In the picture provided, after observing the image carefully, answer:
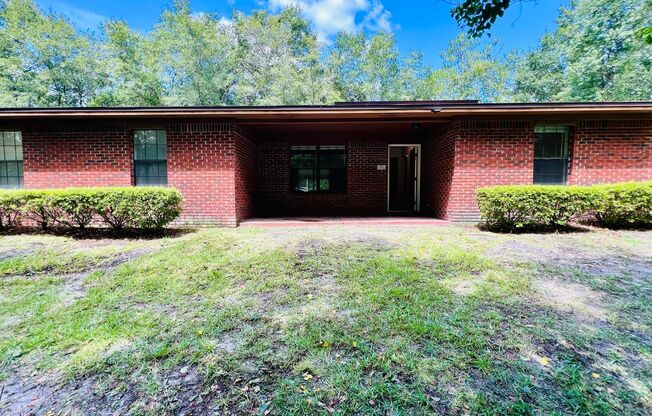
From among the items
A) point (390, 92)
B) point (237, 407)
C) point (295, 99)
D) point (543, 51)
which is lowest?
Result: point (237, 407)

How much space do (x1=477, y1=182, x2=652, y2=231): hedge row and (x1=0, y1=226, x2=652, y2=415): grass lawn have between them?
5.92 ft

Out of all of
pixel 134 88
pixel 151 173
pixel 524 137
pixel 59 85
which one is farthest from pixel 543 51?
pixel 59 85

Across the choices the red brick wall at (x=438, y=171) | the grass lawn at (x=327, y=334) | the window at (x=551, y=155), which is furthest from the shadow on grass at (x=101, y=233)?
the window at (x=551, y=155)

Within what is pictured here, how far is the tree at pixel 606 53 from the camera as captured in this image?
15.7 meters

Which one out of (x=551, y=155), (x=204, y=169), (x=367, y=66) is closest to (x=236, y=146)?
(x=204, y=169)

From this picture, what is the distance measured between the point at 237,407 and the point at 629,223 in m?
9.16

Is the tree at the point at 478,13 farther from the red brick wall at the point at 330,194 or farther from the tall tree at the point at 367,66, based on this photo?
the tall tree at the point at 367,66

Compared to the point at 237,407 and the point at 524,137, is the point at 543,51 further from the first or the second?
the point at 237,407


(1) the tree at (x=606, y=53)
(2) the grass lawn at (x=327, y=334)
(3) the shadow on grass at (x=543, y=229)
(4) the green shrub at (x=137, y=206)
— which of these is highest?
(1) the tree at (x=606, y=53)

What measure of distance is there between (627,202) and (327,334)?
310 inches

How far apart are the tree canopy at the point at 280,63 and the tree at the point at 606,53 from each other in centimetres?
6

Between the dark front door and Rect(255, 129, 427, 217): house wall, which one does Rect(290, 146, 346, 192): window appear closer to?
Rect(255, 129, 427, 217): house wall

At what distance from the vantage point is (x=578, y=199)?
6.52 m

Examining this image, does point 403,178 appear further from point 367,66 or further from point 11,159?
point 367,66
